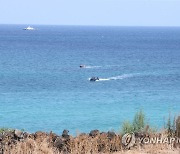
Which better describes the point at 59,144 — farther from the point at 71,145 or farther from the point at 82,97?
the point at 82,97

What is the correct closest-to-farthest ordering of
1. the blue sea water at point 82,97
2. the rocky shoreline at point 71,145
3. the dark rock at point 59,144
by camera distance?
the rocky shoreline at point 71,145
the dark rock at point 59,144
the blue sea water at point 82,97

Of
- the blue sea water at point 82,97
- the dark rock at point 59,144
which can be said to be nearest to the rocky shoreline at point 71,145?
the dark rock at point 59,144

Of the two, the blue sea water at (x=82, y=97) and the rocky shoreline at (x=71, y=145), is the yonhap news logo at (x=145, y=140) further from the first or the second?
the blue sea water at (x=82, y=97)

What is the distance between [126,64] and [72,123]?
47913 millimetres

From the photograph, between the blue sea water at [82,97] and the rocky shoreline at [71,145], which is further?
the blue sea water at [82,97]

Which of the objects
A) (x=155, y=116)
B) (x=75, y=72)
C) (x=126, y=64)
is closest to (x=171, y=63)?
(x=126, y=64)

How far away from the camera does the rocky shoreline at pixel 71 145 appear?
1000 cm

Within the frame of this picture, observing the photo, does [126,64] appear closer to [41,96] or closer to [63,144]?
[41,96]

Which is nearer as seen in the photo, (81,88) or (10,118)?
(10,118)

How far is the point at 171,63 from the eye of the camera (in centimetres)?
8262

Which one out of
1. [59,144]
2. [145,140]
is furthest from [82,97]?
[59,144]

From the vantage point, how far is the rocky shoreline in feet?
32.8

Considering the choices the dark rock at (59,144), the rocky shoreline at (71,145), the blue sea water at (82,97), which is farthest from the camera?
the blue sea water at (82,97)


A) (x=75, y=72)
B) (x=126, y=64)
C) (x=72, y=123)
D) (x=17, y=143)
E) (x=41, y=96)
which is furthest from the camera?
(x=126, y=64)
